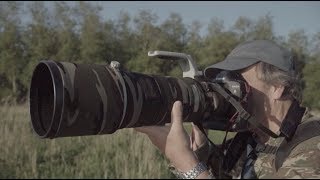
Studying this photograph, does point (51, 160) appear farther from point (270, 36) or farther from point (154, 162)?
point (270, 36)

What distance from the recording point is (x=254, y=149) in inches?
Result: 78.6

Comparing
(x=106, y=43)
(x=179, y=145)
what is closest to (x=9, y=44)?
(x=106, y=43)

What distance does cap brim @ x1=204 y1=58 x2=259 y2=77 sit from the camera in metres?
1.81

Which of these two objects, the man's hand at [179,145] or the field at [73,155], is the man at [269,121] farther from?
the field at [73,155]

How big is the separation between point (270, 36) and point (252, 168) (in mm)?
4149

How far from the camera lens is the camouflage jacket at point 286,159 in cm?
161

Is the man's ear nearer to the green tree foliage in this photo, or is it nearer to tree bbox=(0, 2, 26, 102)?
the green tree foliage

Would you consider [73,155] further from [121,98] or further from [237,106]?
[121,98]

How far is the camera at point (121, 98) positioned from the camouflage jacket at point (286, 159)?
8.1 inches

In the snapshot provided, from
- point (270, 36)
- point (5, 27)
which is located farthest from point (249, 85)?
point (270, 36)

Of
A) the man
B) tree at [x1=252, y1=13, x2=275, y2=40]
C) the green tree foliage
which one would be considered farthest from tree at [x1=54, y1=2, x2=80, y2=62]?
the man

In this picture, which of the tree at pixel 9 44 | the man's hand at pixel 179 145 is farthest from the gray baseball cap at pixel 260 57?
the tree at pixel 9 44

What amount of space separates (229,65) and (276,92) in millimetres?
223

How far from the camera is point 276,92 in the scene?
1910 mm
